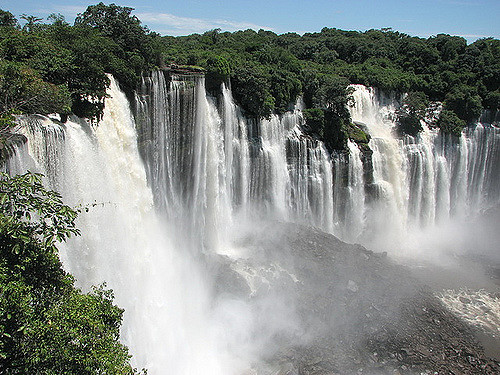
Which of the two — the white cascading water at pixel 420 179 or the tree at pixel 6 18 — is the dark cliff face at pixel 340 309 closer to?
Answer: the white cascading water at pixel 420 179

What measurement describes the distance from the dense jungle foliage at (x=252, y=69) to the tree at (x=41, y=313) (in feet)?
9.92

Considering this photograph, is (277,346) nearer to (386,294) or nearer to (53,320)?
(386,294)

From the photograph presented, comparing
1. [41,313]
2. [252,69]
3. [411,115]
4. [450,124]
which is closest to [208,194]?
[252,69]

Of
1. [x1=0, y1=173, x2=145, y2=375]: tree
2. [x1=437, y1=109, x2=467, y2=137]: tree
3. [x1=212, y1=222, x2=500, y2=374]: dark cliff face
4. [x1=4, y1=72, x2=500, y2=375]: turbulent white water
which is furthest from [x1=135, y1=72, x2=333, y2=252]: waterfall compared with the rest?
[x1=437, y1=109, x2=467, y2=137]: tree

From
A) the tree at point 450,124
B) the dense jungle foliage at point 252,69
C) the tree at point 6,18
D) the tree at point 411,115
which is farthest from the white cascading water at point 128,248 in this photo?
the tree at point 450,124

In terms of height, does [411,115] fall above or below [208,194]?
above

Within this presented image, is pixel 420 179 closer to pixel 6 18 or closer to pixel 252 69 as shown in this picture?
pixel 252 69

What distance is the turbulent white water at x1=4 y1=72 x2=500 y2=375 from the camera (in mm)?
15961

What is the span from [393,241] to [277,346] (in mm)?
16040

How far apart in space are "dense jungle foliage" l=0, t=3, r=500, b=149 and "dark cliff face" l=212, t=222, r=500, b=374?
8.30 meters

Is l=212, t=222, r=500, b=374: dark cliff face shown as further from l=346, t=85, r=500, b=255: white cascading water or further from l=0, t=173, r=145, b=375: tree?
l=0, t=173, r=145, b=375: tree

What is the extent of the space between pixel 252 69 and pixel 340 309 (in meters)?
14.8

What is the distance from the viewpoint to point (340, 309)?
19172mm

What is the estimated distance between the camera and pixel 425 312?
19.6 m
